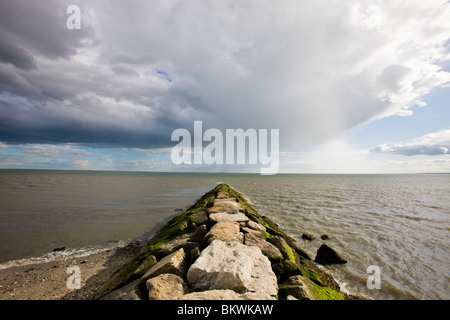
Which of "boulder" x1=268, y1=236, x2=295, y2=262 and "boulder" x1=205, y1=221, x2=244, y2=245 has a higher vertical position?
"boulder" x1=205, y1=221, x2=244, y2=245

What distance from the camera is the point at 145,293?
3.12 metres

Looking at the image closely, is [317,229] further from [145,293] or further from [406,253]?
[145,293]

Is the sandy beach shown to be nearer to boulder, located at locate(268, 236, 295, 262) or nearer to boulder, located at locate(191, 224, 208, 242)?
boulder, located at locate(191, 224, 208, 242)

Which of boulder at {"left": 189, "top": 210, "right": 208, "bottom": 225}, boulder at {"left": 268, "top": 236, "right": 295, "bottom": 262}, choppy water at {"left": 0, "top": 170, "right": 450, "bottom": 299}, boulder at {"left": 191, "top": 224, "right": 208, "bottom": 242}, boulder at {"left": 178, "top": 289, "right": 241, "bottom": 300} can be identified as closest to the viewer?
boulder at {"left": 178, "top": 289, "right": 241, "bottom": 300}

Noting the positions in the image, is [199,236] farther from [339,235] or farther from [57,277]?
[339,235]

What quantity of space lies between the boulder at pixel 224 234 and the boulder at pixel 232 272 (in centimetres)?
72

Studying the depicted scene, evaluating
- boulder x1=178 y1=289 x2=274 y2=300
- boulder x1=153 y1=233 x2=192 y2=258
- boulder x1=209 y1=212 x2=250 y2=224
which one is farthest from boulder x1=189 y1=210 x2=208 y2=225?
boulder x1=178 y1=289 x2=274 y2=300

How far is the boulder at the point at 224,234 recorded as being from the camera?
4.68 m

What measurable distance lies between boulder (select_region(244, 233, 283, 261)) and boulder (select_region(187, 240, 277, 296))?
2.21ft

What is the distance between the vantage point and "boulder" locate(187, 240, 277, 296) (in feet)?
9.81

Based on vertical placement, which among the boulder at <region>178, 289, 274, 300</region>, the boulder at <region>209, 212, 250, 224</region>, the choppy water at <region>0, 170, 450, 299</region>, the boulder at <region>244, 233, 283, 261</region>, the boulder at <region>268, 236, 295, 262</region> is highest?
the boulder at <region>209, 212, 250, 224</region>

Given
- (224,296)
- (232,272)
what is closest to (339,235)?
(232,272)

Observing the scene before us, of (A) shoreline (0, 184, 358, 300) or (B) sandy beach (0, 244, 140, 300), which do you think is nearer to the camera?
(A) shoreline (0, 184, 358, 300)

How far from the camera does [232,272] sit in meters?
3.01
